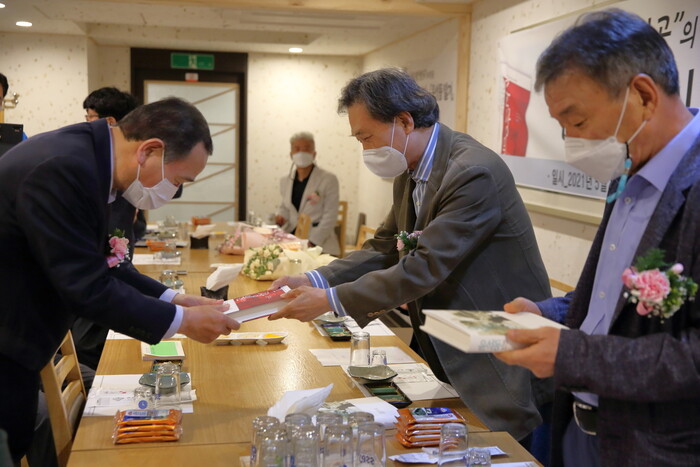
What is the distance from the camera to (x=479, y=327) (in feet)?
4.62

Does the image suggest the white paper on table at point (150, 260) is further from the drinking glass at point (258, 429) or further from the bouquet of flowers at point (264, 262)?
the drinking glass at point (258, 429)

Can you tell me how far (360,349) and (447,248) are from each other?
1.66 ft

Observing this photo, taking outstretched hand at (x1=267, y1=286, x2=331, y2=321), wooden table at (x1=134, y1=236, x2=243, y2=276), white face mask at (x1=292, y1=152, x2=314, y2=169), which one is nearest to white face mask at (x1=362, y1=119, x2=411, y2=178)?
outstretched hand at (x1=267, y1=286, x2=331, y2=321)

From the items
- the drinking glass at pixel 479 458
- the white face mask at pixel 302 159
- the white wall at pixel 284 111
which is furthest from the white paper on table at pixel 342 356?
the white wall at pixel 284 111

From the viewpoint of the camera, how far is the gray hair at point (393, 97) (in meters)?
2.34

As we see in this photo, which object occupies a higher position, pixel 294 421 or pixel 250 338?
pixel 294 421

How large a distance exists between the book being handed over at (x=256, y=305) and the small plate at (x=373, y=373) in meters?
0.32

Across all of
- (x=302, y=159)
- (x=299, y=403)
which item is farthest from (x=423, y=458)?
(x=302, y=159)

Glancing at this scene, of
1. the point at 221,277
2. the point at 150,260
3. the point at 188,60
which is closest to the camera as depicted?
A: the point at 221,277

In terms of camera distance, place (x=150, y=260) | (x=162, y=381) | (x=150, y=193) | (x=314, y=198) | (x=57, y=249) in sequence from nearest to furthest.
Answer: (x=57, y=249), (x=162, y=381), (x=150, y=193), (x=150, y=260), (x=314, y=198)

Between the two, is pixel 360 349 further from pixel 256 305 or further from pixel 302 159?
pixel 302 159

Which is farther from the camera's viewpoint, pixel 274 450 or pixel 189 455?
pixel 189 455

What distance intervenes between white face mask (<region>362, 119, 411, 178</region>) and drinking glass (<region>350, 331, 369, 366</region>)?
56cm

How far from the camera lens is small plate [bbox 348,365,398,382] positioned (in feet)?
7.26
